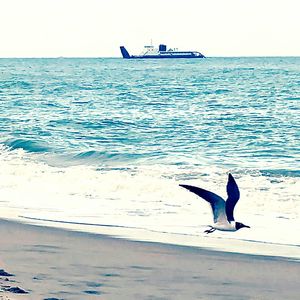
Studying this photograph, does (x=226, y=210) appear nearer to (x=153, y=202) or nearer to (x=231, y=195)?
(x=231, y=195)

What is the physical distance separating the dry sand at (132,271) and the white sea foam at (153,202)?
629 mm

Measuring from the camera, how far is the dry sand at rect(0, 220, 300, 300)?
8.32 meters

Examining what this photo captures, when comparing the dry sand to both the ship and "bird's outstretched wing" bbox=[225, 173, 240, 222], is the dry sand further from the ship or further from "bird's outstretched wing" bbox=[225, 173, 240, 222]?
the ship

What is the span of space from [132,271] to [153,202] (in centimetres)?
531

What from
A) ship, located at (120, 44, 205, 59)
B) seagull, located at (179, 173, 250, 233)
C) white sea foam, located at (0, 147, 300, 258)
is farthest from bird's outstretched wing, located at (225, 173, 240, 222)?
ship, located at (120, 44, 205, 59)

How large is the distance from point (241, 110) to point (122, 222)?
2572 cm

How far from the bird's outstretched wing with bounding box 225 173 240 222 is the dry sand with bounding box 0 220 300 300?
76 centimetres

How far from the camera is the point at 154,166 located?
19594 millimetres

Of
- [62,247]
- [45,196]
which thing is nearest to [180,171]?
[45,196]

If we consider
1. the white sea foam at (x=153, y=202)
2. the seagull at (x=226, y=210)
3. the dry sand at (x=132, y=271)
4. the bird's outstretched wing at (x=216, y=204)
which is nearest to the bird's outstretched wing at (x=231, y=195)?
the seagull at (x=226, y=210)

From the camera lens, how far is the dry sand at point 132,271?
8.32 meters

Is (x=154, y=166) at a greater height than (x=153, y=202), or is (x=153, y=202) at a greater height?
(x=153, y=202)

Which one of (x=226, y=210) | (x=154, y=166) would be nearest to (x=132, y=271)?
(x=226, y=210)

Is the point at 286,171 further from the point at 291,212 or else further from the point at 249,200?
the point at 291,212
